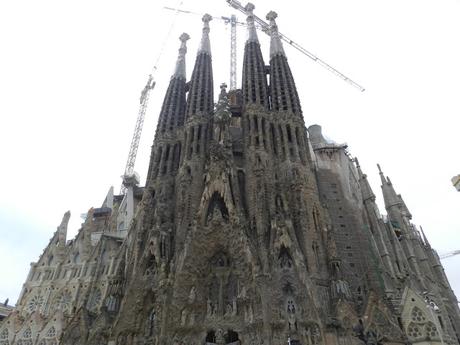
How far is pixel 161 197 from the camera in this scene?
29.1 m

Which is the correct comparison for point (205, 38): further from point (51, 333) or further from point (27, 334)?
point (27, 334)

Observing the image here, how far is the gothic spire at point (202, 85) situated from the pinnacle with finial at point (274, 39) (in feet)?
24.0

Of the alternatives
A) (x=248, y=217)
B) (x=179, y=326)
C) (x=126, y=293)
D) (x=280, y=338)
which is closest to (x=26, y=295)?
(x=126, y=293)

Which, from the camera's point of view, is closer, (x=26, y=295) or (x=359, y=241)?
(x=359, y=241)

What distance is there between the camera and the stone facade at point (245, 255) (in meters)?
21.4

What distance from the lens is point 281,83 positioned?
34.9 meters

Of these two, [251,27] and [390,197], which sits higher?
[251,27]

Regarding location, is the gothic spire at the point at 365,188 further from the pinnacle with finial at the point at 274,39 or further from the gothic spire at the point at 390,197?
the pinnacle with finial at the point at 274,39

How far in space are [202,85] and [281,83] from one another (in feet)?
26.8

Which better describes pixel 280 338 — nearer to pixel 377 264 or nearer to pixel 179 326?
pixel 179 326

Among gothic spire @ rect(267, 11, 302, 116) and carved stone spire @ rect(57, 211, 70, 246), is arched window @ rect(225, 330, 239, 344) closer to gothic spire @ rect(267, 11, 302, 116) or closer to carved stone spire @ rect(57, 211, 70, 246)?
gothic spire @ rect(267, 11, 302, 116)

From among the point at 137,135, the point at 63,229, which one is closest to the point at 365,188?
the point at 63,229

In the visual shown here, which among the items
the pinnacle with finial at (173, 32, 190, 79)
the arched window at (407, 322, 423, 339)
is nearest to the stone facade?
the arched window at (407, 322, 423, 339)

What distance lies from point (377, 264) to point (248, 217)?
11002 mm
